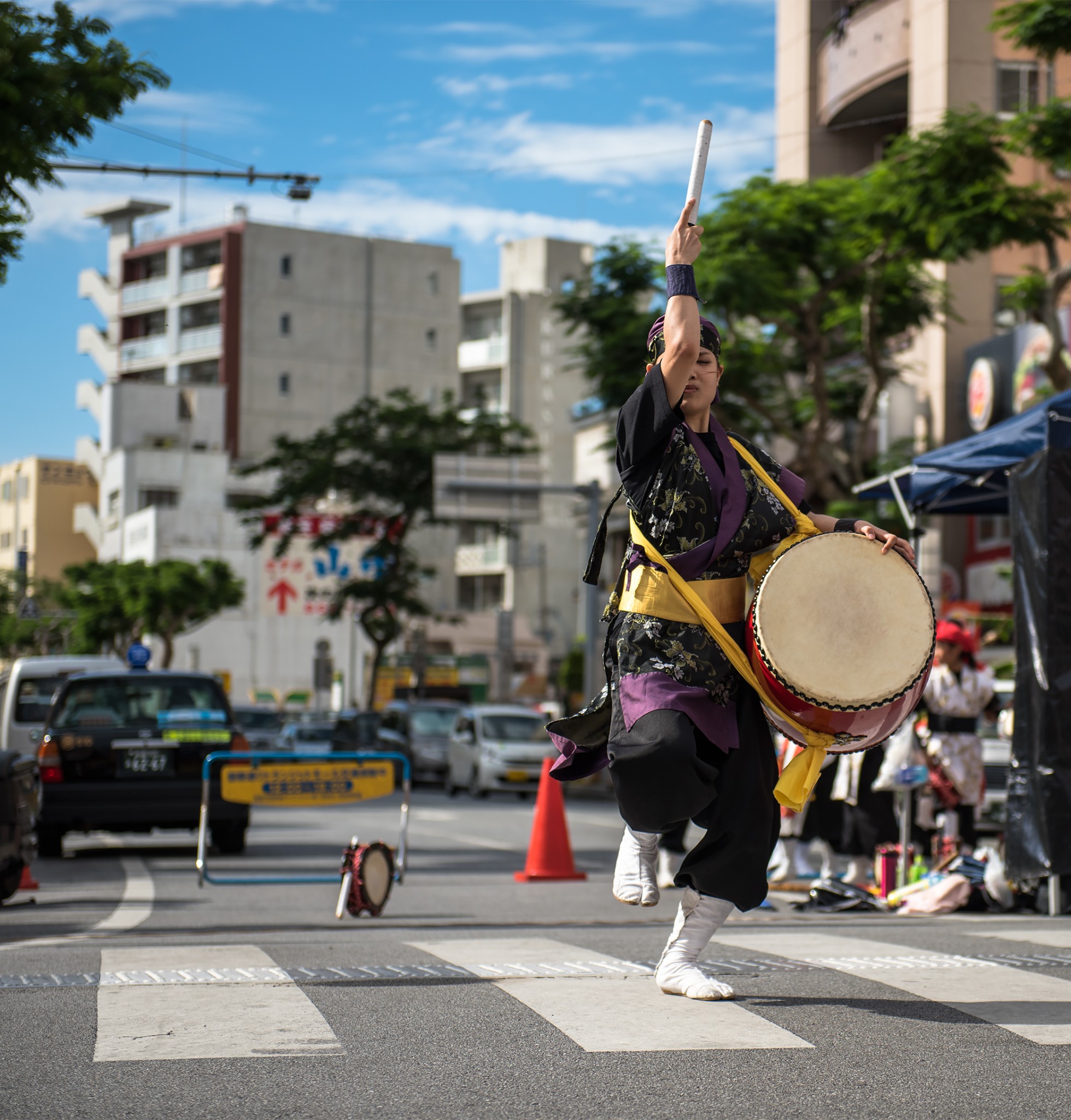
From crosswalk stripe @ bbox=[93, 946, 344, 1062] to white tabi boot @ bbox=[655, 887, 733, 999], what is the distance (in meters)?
1.05

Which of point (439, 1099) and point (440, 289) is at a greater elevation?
point (440, 289)

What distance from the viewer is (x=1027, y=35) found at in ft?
65.3

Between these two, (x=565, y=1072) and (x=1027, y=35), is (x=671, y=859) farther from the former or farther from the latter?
(x=1027, y=35)

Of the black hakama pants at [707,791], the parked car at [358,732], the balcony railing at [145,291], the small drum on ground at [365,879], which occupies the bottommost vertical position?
the parked car at [358,732]

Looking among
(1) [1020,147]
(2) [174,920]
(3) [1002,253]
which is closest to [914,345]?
(3) [1002,253]

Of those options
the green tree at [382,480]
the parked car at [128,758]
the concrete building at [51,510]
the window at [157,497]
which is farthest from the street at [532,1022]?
the concrete building at [51,510]

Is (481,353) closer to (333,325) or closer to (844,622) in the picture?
(333,325)

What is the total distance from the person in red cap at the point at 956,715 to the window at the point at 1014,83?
25262mm

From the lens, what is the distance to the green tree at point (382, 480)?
41.6 metres

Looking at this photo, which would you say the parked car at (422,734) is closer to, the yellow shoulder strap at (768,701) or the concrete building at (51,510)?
the yellow shoulder strap at (768,701)

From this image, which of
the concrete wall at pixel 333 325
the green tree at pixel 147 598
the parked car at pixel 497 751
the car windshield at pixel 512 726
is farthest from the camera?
the concrete wall at pixel 333 325

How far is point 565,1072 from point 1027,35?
1835 cm

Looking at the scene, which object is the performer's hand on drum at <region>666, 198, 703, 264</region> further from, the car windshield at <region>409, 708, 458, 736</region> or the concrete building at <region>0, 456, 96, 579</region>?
the concrete building at <region>0, 456, 96, 579</region>

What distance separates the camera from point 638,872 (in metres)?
5.09
